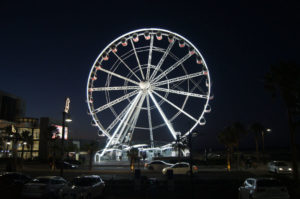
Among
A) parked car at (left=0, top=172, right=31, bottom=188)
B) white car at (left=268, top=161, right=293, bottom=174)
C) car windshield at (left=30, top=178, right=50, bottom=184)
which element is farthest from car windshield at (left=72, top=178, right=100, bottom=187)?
white car at (left=268, top=161, right=293, bottom=174)

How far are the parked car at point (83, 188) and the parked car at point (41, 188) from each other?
1087mm

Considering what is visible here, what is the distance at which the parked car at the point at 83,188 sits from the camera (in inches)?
532

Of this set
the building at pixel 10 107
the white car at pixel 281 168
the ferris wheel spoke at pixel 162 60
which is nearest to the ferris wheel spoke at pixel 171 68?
the ferris wheel spoke at pixel 162 60

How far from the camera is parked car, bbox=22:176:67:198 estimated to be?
48.1ft

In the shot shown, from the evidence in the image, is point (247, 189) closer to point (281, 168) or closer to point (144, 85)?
point (281, 168)

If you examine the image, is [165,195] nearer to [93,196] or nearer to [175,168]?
[93,196]

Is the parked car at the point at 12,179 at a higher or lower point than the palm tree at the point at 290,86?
lower

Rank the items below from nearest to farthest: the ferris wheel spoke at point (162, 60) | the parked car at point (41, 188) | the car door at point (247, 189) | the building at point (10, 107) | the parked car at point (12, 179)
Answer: the car door at point (247, 189)
the parked car at point (41, 188)
the parked car at point (12, 179)
the ferris wheel spoke at point (162, 60)
the building at point (10, 107)

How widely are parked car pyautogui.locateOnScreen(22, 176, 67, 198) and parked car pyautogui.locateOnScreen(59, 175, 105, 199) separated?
3.57 ft

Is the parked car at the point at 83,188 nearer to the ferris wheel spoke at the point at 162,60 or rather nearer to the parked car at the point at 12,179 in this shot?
the parked car at the point at 12,179

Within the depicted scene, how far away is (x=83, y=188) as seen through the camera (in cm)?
1377

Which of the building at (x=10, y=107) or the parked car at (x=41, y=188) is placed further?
the building at (x=10, y=107)

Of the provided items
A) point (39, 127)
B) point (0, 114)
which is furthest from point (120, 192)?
point (39, 127)

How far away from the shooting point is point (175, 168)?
28562 millimetres
